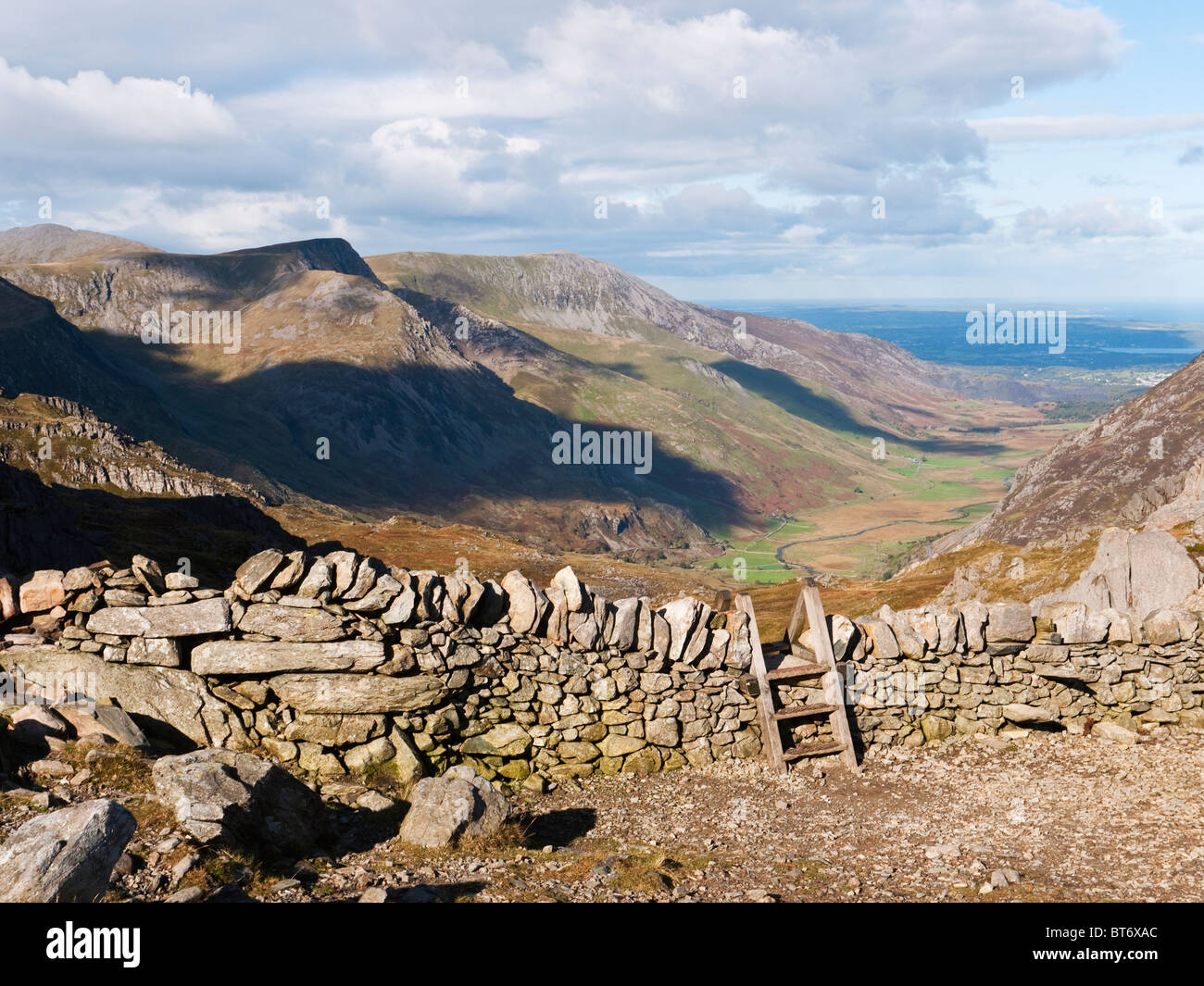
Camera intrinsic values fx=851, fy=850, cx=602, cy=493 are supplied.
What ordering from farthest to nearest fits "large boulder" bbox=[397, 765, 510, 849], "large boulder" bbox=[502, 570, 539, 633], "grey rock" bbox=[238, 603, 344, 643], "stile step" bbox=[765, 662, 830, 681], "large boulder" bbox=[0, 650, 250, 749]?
"stile step" bbox=[765, 662, 830, 681] < "large boulder" bbox=[502, 570, 539, 633] < "grey rock" bbox=[238, 603, 344, 643] < "large boulder" bbox=[0, 650, 250, 749] < "large boulder" bbox=[397, 765, 510, 849]

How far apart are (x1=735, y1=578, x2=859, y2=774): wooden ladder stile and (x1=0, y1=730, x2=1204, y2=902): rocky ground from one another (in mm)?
455

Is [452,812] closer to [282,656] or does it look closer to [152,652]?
[282,656]

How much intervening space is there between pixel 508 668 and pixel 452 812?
176 inches

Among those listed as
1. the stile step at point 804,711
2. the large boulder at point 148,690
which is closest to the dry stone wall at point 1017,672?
the stile step at point 804,711

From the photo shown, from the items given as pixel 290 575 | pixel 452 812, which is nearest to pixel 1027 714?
pixel 452 812

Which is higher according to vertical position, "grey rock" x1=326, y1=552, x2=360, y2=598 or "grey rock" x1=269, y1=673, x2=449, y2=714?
"grey rock" x1=326, y1=552, x2=360, y2=598

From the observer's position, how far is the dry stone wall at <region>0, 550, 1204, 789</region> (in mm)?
15156

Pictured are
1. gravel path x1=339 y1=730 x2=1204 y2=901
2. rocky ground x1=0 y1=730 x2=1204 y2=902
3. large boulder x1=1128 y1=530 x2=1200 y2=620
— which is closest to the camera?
rocky ground x1=0 y1=730 x2=1204 y2=902

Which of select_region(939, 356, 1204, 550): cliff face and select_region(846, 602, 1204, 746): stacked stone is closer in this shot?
select_region(846, 602, 1204, 746): stacked stone

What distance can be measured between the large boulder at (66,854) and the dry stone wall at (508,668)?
6144 mm

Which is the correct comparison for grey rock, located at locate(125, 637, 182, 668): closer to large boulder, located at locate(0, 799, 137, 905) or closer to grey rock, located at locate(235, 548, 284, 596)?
grey rock, located at locate(235, 548, 284, 596)

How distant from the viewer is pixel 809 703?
18.3 metres

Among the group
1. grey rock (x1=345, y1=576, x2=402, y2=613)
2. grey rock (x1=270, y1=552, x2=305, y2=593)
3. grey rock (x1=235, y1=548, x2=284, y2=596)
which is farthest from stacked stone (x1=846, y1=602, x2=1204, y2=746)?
grey rock (x1=235, y1=548, x2=284, y2=596)
